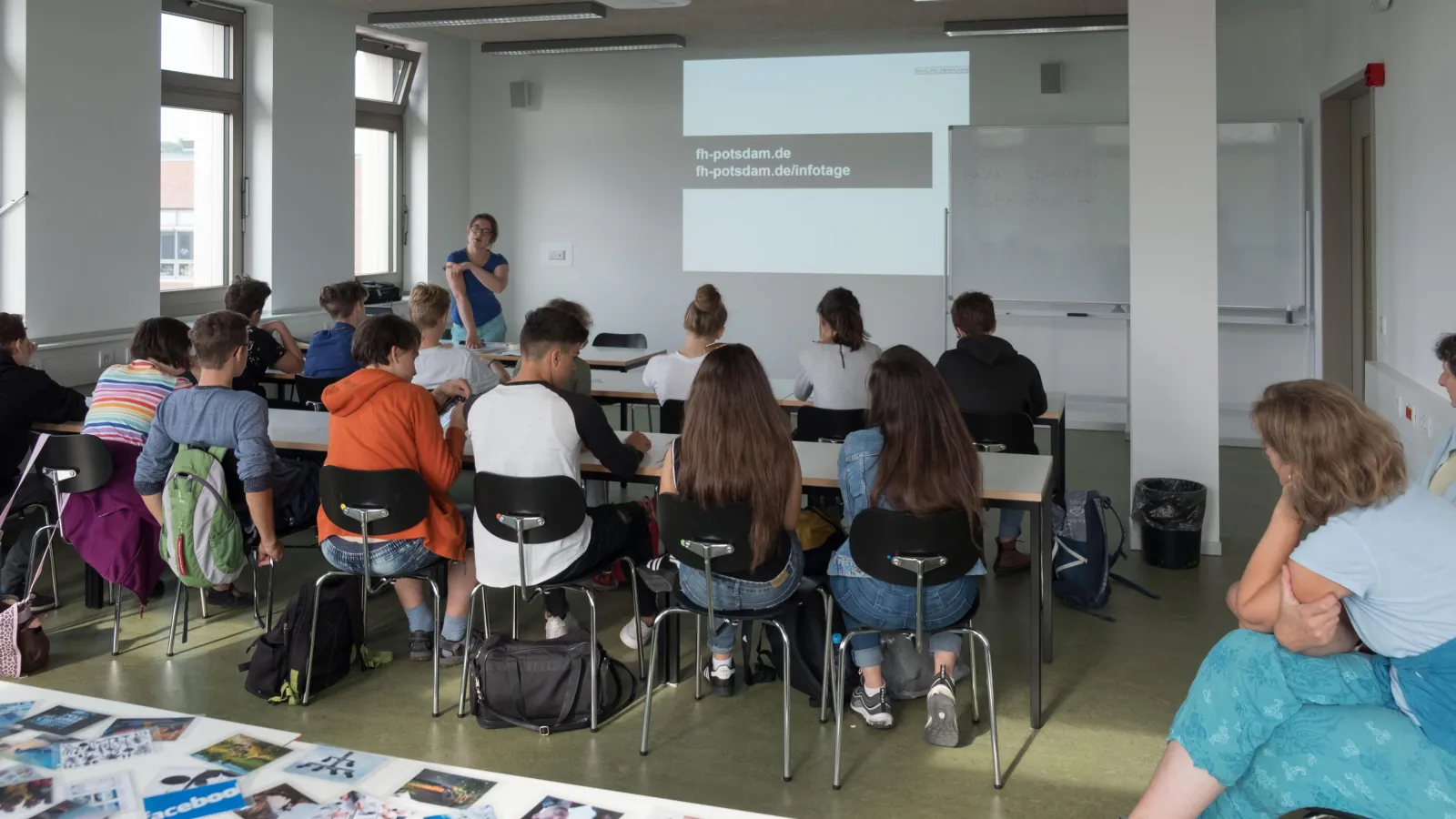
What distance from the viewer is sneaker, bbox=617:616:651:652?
3882mm

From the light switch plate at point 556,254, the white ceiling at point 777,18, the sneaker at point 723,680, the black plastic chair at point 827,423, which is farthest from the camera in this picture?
the light switch plate at point 556,254

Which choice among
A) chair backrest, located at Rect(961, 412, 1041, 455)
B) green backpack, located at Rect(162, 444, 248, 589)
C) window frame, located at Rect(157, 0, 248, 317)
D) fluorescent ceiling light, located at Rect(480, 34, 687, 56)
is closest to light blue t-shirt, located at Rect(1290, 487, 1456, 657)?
chair backrest, located at Rect(961, 412, 1041, 455)

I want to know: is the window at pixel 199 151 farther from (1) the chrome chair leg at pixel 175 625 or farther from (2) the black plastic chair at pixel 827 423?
(2) the black plastic chair at pixel 827 423

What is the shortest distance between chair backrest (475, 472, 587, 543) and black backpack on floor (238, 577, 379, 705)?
635mm

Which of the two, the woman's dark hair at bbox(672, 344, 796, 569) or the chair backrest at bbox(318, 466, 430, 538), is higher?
the woman's dark hair at bbox(672, 344, 796, 569)

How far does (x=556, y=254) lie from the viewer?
973 centimetres

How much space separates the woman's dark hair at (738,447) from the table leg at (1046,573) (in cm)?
82

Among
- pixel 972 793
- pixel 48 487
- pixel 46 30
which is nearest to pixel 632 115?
pixel 46 30

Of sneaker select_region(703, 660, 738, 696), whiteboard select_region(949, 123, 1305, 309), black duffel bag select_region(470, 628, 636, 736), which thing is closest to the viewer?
black duffel bag select_region(470, 628, 636, 736)

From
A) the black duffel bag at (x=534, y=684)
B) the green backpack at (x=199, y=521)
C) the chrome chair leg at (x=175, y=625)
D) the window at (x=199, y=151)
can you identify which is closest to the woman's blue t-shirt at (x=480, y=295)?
the window at (x=199, y=151)

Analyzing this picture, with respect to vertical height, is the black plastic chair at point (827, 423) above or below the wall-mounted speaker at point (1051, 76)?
below

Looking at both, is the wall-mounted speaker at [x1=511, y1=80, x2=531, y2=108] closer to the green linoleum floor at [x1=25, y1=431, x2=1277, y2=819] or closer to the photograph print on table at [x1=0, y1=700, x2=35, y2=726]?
the green linoleum floor at [x1=25, y1=431, x2=1277, y2=819]

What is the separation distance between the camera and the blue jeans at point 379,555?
3537mm

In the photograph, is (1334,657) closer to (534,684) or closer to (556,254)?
(534,684)
